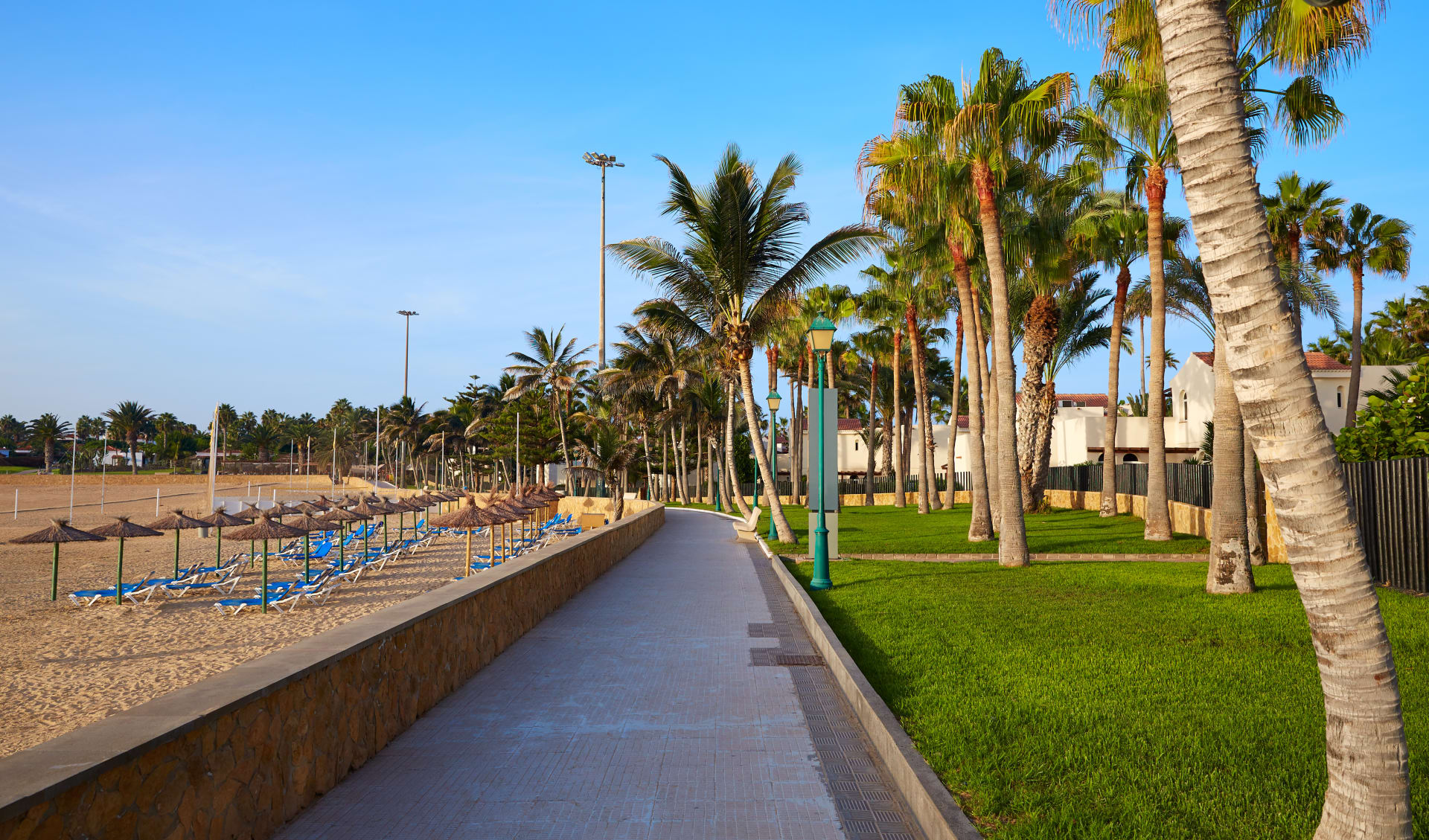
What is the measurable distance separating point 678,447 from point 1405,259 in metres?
42.2

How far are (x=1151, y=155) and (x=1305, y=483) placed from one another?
1791 centimetres

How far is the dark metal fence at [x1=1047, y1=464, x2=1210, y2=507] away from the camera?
22906mm

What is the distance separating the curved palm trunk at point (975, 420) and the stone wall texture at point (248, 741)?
16572 mm

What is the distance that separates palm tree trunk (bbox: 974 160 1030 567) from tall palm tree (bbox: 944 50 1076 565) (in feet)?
0.04

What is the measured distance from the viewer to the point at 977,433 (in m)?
24.4

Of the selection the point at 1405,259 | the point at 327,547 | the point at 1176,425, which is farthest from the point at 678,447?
the point at 1405,259

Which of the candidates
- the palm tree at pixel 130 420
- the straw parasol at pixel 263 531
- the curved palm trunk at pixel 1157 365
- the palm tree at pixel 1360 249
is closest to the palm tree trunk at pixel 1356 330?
the palm tree at pixel 1360 249

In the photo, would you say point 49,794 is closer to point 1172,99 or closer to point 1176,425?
point 1172,99

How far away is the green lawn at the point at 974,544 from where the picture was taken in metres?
18.9

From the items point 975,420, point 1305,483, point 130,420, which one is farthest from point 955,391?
point 130,420

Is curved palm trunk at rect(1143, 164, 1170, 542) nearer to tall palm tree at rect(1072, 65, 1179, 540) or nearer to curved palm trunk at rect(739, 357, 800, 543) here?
tall palm tree at rect(1072, 65, 1179, 540)

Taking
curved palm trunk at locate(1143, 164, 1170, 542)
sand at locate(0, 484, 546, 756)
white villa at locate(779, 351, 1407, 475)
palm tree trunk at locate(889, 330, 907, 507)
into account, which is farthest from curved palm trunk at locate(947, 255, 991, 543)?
palm tree trunk at locate(889, 330, 907, 507)

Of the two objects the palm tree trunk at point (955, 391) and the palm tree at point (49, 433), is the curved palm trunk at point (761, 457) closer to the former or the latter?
the palm tree trunk at point (955, 391)

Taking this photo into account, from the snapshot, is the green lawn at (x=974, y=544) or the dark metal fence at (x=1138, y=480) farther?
the dark metal fence at (x=1138, y=480)
